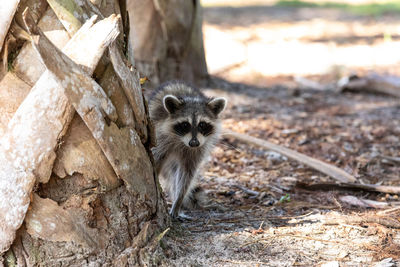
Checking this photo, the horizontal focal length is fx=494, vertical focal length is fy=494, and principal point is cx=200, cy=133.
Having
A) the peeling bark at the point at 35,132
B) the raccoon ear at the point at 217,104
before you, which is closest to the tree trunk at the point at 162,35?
the raccoon ear at the point at 217,104

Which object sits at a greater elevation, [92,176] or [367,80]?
[92,176]

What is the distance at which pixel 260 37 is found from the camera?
11.5 m

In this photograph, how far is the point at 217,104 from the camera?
166 inches

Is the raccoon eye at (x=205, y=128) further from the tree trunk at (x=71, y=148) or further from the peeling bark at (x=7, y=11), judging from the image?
the peeling bark at (x=7, y=11)

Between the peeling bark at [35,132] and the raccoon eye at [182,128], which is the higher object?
the peeling bark at [35,132]

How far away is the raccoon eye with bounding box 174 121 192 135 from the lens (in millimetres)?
3955

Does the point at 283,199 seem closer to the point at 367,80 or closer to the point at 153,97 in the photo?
the point at 153,97

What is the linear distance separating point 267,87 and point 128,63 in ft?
18.3

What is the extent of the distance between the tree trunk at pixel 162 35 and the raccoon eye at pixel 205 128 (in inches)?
85.4

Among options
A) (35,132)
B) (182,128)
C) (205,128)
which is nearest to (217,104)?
(205,128)

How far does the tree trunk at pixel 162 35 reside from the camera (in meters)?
6.16

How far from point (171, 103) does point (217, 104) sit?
0.46 metres

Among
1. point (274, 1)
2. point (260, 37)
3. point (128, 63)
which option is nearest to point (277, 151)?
point (128, 63)

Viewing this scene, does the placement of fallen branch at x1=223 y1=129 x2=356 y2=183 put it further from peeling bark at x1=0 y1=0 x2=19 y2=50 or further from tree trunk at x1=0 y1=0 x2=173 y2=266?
peeling bark at x1=0 y1=0 x2=19 y2=50
